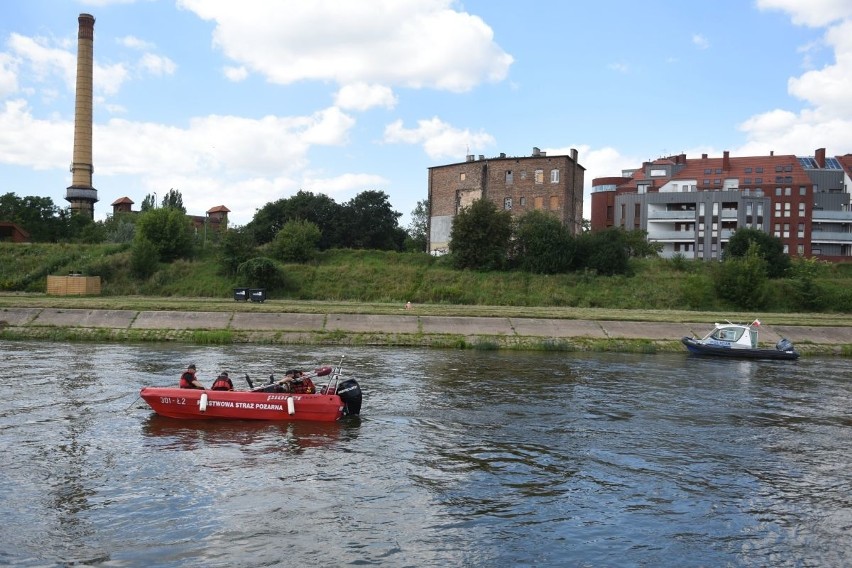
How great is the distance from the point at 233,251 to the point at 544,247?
94.0 ft

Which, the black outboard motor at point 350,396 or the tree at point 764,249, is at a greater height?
the tree at point 764,249

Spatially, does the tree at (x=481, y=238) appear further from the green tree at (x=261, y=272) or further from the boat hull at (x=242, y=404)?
the boat hull at (x=242, y=404)

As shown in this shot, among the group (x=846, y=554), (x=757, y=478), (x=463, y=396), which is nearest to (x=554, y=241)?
(x=463, y=396)

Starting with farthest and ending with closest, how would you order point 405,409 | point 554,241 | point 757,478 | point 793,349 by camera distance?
point 554,241 → point 793,349 → point 405,409 → point 757,478

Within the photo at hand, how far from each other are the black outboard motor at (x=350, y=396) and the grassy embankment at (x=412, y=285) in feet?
114

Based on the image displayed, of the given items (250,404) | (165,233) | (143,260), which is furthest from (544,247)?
(250,404)

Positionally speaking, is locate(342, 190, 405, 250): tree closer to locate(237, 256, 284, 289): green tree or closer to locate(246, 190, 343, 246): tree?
locate(246, 190, 343, 246): tree

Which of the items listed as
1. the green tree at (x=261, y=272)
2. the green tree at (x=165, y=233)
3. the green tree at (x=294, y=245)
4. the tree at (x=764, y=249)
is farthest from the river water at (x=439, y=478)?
the tree at (x=764, y=249)

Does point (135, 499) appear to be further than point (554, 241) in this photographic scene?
No

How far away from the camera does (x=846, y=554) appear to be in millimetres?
12805

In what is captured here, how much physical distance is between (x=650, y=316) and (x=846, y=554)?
37.7m

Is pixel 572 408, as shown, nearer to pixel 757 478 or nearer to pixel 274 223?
pixel 757 478

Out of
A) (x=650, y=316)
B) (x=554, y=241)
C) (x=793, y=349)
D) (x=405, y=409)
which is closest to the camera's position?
(x=405, y=409)

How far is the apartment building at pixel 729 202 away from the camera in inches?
4432
